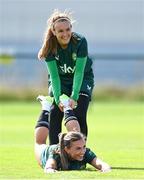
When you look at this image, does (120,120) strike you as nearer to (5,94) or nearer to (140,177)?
(5,94)

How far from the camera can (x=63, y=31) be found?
9.72m

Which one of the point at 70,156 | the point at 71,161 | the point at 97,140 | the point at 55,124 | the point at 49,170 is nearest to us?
the point at 49,170

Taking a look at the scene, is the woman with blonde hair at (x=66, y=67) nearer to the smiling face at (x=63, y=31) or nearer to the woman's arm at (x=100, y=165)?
the smiling face at (x=63, y=31)

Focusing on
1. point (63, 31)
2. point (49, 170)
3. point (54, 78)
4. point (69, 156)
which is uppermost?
point (63, 31)

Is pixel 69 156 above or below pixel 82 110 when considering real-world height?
below

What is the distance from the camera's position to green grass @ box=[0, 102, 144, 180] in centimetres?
A: 885

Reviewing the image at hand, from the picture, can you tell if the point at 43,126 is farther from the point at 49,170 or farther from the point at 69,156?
the point at 49,170

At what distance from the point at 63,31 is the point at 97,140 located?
580cm

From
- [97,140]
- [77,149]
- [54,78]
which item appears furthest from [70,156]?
[97,140]

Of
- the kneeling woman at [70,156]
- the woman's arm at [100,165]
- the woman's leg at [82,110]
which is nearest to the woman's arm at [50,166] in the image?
the kneeling woman at [70,156]

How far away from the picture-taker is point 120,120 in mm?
21438

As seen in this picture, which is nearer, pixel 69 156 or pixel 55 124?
pixel 69 156

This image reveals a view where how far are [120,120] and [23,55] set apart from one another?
8.72m

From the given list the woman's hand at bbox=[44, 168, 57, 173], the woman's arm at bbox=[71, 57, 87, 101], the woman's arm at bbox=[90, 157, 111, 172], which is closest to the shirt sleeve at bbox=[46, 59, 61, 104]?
the woman's arm at bbox=[71, 57, 87, 101]
